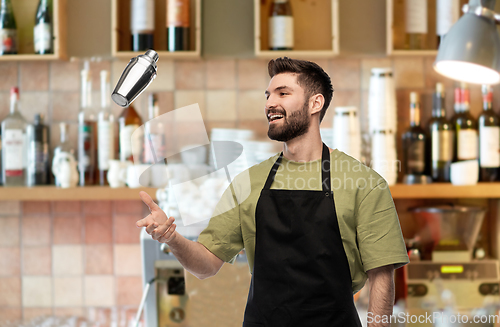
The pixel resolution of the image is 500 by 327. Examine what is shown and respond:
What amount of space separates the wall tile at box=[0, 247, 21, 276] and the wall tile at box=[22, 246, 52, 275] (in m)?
0.03

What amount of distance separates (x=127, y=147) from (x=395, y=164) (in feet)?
3.45

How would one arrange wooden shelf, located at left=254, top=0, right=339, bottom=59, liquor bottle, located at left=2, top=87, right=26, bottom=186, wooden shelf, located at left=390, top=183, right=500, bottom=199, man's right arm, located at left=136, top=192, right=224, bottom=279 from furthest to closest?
wooden shelf, located at left=254, top=0, right=339, bottom=59
liquor bottle, located at left=2, top=87, right=26, bottom=186
wooden shelf, located at left=390, top=183, right=500, bottom=199
man's right arm, located at left=136, top=192, right=224, bottom=279

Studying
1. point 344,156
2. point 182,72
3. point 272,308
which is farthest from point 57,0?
point 272,308

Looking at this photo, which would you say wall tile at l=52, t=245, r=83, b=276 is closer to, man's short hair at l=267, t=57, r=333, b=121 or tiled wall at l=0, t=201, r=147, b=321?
tiled wall at l=0, t=201, r=147, b=321

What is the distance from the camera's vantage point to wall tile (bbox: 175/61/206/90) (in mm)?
1896

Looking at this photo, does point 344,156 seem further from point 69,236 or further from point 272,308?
point 69,236

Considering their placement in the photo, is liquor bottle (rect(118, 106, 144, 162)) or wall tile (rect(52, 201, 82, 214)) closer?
liquor bottle (rect(118, 106, 144, 162))

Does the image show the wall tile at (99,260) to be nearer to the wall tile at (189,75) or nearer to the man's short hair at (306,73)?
the wall tile at (189,75)

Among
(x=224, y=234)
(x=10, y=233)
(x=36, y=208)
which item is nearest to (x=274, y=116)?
(x=224, y=234)

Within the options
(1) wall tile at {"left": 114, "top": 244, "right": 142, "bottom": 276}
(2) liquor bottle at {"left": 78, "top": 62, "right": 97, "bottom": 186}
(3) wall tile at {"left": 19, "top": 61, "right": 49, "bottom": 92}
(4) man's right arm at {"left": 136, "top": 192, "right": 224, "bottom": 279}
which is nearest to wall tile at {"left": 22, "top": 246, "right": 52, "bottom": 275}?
(1) wall tile at {"left": 114, "top": 244, "right": 142, "bottom": 276}

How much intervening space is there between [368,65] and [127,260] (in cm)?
134

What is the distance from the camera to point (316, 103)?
0.95 m

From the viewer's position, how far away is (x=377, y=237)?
0.88 meters

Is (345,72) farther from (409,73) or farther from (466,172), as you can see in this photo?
(466,172)
